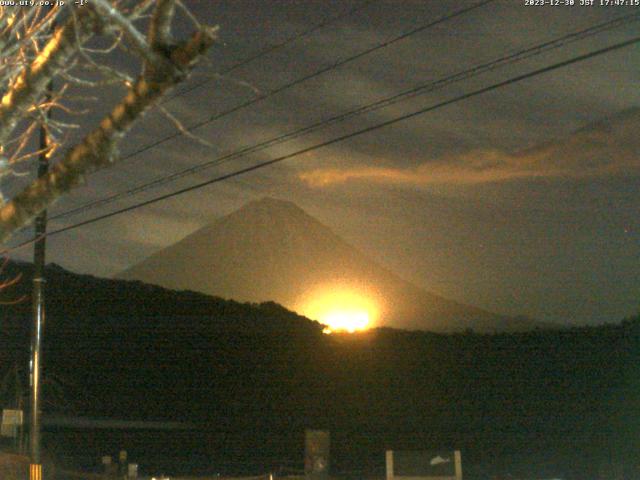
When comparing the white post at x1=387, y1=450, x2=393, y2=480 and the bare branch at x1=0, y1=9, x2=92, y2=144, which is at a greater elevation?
the bare branch at x1=0, y1=9, x2=92, y2=144

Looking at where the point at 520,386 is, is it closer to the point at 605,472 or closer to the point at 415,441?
the point at 415,441

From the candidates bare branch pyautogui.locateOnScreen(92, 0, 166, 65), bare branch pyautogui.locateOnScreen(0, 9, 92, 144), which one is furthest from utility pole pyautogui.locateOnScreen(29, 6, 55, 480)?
bare branch pyautogui.locateOnScreen(92, 0, 166, 65)

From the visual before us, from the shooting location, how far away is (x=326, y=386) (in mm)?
51125

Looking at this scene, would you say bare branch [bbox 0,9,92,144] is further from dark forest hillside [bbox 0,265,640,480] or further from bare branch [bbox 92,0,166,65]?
dark forest hillside [bbox 0,265,640,480]

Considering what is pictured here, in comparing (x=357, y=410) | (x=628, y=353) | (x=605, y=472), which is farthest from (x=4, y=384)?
(x=628, y=353)

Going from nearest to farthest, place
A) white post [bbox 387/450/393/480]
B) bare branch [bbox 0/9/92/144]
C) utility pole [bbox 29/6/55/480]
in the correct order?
bare branch [bbox 0/9/92/144]
white post [bbox 387/450/393/480]
utility pole [bbox 29/6/55/480]

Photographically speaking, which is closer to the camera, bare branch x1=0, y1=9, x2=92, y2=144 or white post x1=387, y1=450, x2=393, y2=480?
bare branch x1=0, y1=9, x2=92, y2=144

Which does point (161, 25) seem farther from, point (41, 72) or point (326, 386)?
point (326, 386)

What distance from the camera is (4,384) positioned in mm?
37000

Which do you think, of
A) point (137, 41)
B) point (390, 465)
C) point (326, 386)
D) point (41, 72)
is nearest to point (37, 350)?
point (390, 465)

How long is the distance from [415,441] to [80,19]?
37.0 m

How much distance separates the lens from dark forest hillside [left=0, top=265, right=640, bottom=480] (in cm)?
3853

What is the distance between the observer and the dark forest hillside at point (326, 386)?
38.5m

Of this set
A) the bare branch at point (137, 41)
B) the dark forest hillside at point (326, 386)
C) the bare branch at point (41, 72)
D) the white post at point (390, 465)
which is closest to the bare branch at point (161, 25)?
the bare branch at point (137, 41)
